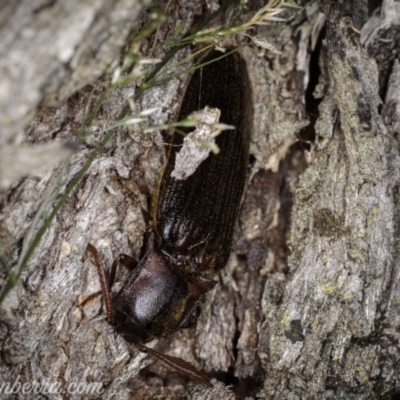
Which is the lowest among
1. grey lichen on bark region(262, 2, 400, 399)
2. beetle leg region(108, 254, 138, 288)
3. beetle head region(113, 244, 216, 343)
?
grey lichen on bark region(262, 2, 400, 399)

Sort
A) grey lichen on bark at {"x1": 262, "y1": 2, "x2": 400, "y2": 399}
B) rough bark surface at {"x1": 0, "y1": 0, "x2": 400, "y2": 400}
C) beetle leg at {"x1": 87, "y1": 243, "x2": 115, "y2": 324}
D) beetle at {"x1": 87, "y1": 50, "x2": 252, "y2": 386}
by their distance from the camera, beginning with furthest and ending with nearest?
beetle at {"x1": 87, "y1": 50, "x2": 252, "y2": 386}, grey lichen on bark at {"x1": 262, "y1": 2, "x2": 400, "y2": 399}, beetle leg at {"x1": 87, "y1": 243, "x2": 115, "y2": 324}, rough bark surface at {"x1": 0, "y1": 0, "x2": 400, "y2": 400}

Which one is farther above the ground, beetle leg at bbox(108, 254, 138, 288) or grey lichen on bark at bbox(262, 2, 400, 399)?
beetle leg at bbox(108, 254, 138, 288)

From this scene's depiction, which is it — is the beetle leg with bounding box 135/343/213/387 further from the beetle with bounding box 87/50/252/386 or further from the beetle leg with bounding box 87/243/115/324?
the beetle leg with bounding box 87/243/115/324

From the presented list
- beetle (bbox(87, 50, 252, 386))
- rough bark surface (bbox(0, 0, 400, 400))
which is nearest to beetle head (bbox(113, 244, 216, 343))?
beetle (bbox(87, 50, 252, 386))

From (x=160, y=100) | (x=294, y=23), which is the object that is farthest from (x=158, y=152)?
(x=294, y=23)

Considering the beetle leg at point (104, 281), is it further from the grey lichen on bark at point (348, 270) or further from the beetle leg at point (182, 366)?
the grey lichen on bark at point (348, 270)

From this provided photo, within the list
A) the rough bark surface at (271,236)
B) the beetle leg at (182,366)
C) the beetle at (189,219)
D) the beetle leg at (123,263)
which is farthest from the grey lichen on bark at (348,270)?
the beetle leg at (123,263)

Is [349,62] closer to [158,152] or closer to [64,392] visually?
[158,152]

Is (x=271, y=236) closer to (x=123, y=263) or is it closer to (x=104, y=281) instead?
(x=123, y=263)
